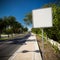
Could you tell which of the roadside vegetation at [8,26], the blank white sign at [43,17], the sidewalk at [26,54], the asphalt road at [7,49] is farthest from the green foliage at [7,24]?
the blank white sign at [43,17]

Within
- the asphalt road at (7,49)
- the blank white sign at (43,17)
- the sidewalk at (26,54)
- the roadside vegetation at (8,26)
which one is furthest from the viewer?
the roadside vegetation at (8,26)

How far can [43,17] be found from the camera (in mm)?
8195

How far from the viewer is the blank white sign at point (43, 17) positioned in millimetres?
8102

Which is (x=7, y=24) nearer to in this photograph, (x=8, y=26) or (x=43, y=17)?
(x=8, y=26)

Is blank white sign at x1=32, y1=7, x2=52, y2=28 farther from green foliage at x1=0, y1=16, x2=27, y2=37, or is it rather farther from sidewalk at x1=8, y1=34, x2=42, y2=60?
green foliage at x1=0, y1=16, x2=27, y2=37

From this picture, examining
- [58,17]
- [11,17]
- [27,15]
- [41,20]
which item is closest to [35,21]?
[41,20]

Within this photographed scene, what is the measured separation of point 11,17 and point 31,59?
341 ft

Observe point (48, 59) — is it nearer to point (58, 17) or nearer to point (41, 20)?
point (41, 20)

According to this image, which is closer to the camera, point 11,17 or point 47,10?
point 47,10

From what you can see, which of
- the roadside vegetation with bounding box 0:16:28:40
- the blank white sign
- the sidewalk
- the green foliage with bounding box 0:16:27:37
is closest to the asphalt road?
the sidewalk

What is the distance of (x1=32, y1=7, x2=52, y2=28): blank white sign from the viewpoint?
319 inches

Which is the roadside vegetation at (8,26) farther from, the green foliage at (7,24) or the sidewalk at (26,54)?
the sidewalk at (26,54)

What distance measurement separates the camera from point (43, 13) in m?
8.19

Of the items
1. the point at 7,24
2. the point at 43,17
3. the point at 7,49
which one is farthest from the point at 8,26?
the point at 43,17
